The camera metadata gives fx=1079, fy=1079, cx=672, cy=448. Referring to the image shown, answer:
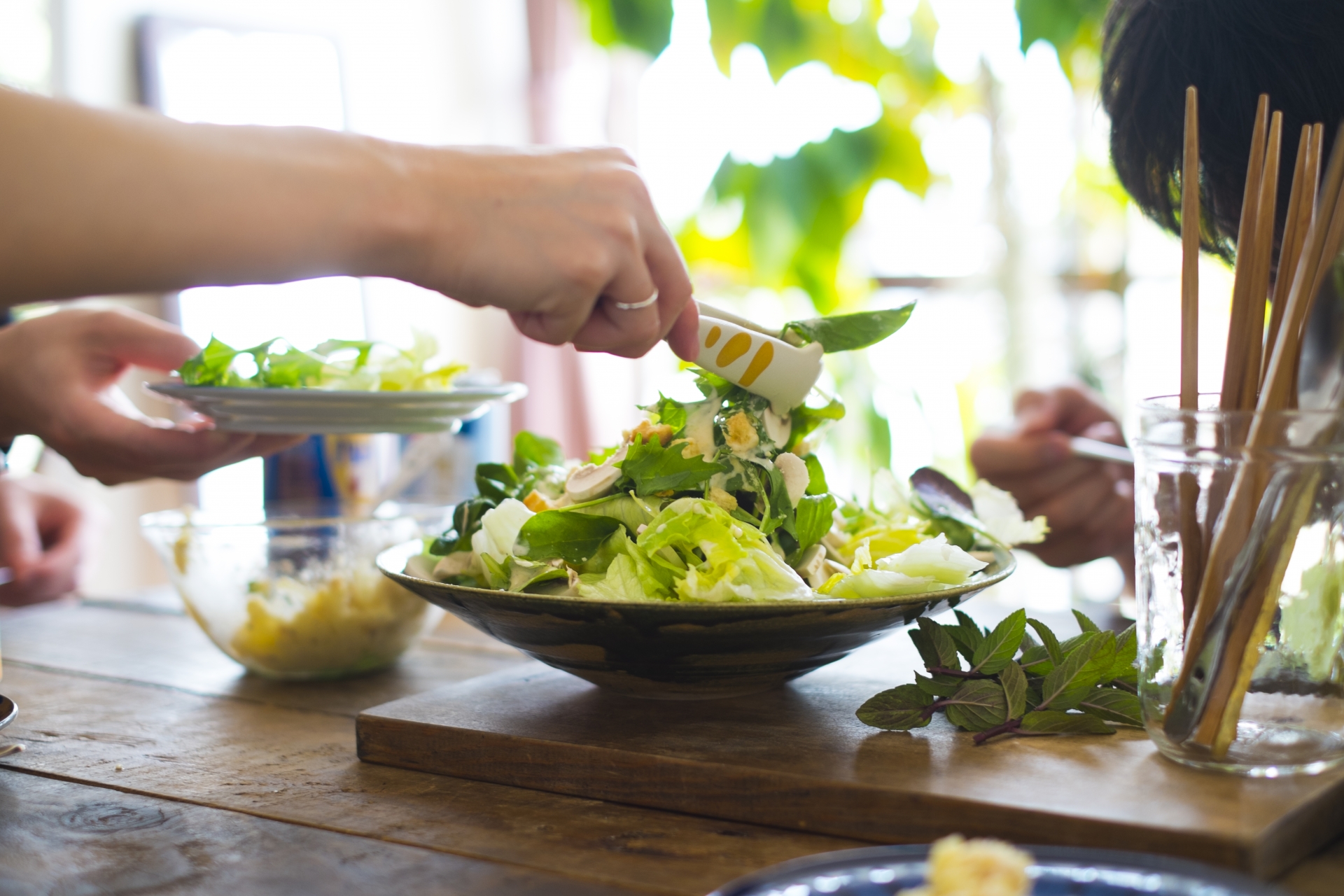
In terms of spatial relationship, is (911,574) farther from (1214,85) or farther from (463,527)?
(1214,85)

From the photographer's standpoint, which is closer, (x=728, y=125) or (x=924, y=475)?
(x=924, y=475)

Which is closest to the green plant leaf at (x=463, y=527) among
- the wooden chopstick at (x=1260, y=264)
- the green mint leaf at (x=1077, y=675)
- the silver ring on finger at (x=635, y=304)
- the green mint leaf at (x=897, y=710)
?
the silver ring on finger at (x=635, y=304)

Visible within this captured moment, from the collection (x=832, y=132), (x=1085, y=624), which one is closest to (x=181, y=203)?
(x=1085, y=624)

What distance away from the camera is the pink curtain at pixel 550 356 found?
12.1 ft

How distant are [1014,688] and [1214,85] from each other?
531mm

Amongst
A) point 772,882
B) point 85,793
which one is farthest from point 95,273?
point 772,882

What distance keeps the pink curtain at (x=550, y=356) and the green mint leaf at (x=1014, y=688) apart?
9.50ft

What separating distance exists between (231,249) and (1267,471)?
0.60 metres

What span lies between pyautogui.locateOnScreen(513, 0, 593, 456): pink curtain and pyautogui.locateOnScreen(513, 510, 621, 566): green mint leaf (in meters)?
2.82

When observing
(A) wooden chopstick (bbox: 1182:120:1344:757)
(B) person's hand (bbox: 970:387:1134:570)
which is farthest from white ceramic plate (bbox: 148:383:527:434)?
(B) person's hand (bbox: 970:387:1134:570)

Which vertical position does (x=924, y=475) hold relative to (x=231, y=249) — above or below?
below

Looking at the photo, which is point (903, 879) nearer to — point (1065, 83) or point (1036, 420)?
point (1036, 420)

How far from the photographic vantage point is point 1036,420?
148 centimetres

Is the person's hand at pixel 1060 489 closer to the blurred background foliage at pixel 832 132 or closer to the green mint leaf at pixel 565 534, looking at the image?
the green mint leaf at pixel 565 534
